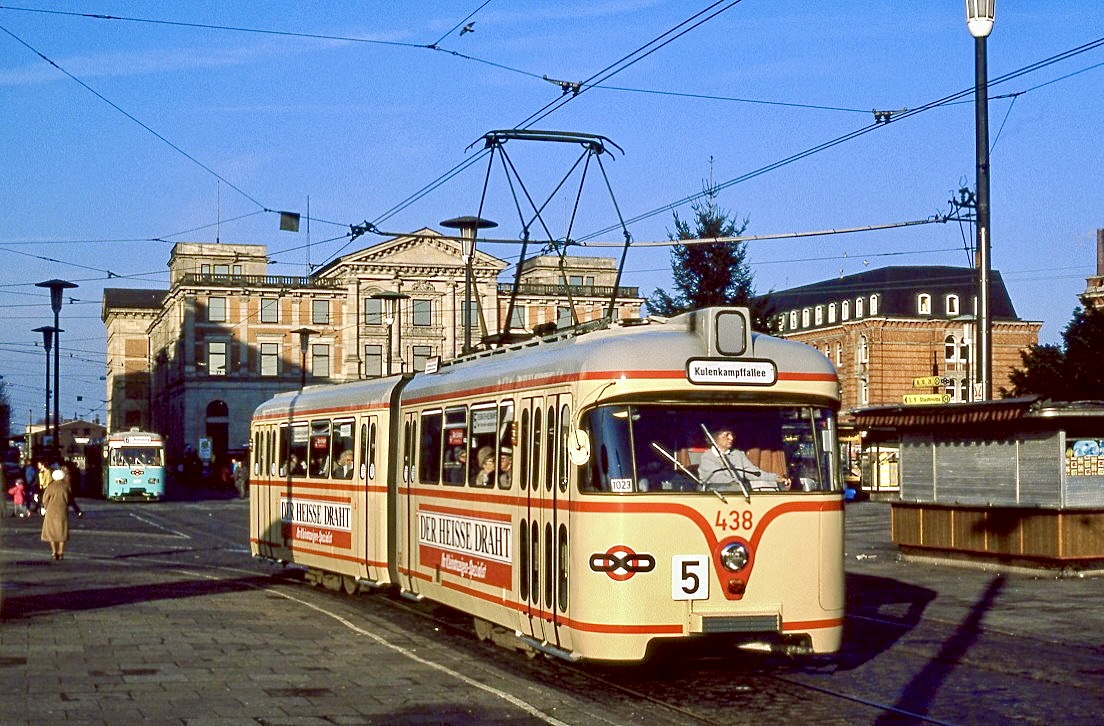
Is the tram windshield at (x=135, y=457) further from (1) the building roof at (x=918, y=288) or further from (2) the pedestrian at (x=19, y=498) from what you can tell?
(1) the building roof at (x=918, y=288)

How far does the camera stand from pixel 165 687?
41.6 ft

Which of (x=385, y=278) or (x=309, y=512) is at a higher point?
(x=385, y=278)

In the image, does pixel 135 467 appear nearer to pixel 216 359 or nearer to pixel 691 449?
pixel 216 359

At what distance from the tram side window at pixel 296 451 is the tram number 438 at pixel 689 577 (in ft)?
38.8

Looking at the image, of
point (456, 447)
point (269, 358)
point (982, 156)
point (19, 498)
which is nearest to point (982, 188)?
point (982, 156)

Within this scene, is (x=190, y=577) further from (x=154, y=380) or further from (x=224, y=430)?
(x=154, y=380)

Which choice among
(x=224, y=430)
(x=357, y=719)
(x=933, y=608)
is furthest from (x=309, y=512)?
(x=224, y=430)

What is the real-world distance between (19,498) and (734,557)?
4590cm

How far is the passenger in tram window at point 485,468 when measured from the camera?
15055 mm

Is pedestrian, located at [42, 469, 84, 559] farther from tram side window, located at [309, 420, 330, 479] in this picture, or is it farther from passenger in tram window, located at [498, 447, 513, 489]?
passenger in tram window, located at [498, 447, 513, 489]

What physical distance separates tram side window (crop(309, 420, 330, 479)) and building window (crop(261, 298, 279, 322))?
8260cm

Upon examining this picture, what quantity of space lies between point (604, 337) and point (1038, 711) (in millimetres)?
4486

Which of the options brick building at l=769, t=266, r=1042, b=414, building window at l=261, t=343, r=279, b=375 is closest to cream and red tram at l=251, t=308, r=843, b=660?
brick building at l=769, t=266, r=1042, b=414

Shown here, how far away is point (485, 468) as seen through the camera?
50.1 feet
